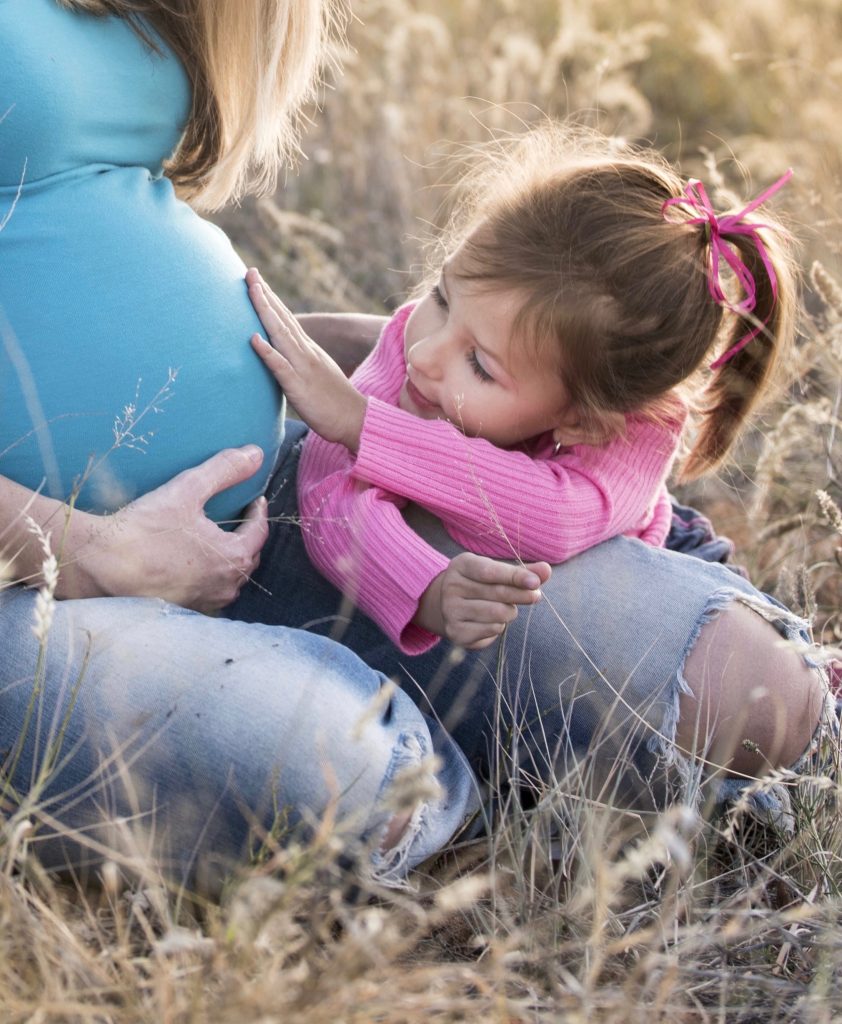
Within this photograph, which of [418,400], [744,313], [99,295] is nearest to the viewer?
[99,295]

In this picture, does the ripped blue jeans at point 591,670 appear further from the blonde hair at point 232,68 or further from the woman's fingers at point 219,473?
the blonde hair at point 232,68

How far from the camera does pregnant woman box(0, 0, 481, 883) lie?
1.72 m

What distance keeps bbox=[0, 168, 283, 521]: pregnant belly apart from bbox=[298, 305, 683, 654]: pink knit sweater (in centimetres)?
23

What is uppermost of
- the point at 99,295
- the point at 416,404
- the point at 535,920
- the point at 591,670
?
the point at 99,295

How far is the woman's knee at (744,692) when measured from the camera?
1.96 metres

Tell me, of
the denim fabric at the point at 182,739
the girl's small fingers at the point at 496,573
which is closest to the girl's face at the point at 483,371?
the girl's small fingers at the point at 496,573

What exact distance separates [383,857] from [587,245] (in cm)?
101

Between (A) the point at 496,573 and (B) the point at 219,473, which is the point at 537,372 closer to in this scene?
(A) the point at 496,573

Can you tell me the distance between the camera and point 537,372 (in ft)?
6.75

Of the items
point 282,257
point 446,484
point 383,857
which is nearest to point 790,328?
point 446,484

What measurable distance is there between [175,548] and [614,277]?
0.82 metres

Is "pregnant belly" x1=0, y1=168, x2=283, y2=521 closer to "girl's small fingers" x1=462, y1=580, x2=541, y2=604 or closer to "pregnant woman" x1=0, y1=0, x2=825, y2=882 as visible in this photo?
"pregnant woman" x1=0, y1=0, x2=825, y2=882

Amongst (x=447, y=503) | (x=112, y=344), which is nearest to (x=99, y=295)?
(x=112, y=344)

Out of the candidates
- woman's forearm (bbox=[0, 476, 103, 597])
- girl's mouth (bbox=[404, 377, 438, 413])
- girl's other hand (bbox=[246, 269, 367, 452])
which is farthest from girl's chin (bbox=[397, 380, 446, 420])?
woman's forearm (bbox=[0, 476, 103, 597])
